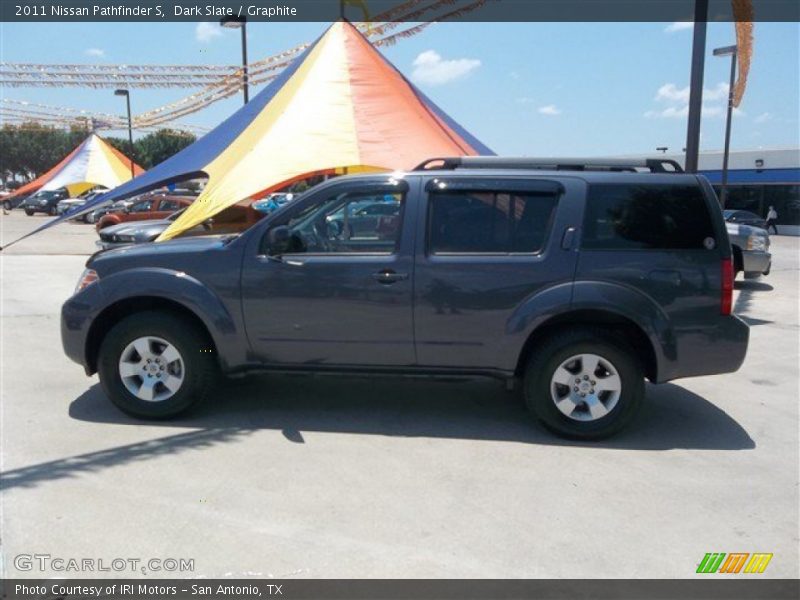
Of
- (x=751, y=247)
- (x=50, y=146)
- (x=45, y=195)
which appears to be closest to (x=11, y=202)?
(x=45, y=195)

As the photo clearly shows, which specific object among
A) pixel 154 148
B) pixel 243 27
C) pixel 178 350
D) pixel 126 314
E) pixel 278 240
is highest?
pixel 243 27

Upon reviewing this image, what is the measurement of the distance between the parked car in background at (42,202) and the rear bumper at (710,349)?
43.9m

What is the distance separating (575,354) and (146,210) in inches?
881

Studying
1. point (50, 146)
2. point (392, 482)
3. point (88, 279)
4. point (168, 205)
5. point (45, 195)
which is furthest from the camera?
point (50, 146)

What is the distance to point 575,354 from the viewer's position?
4949 millimetres

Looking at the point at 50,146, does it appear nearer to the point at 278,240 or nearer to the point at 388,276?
the point at 278,240

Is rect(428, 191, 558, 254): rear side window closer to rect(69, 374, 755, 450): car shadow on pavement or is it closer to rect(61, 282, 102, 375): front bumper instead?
rect(69, 374, 755, 450): car shadow on pavement

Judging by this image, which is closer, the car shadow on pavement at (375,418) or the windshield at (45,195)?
the car shadow on pavement at (375,418)

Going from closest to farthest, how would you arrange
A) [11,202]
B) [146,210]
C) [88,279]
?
1. [88,279]
2. [146,210]
3. [11,202]

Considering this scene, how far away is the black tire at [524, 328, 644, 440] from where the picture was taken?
4.94 metres

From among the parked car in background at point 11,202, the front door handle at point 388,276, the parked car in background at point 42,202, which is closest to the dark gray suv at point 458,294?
the front door handle at point 388,276

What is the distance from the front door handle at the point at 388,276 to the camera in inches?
196
